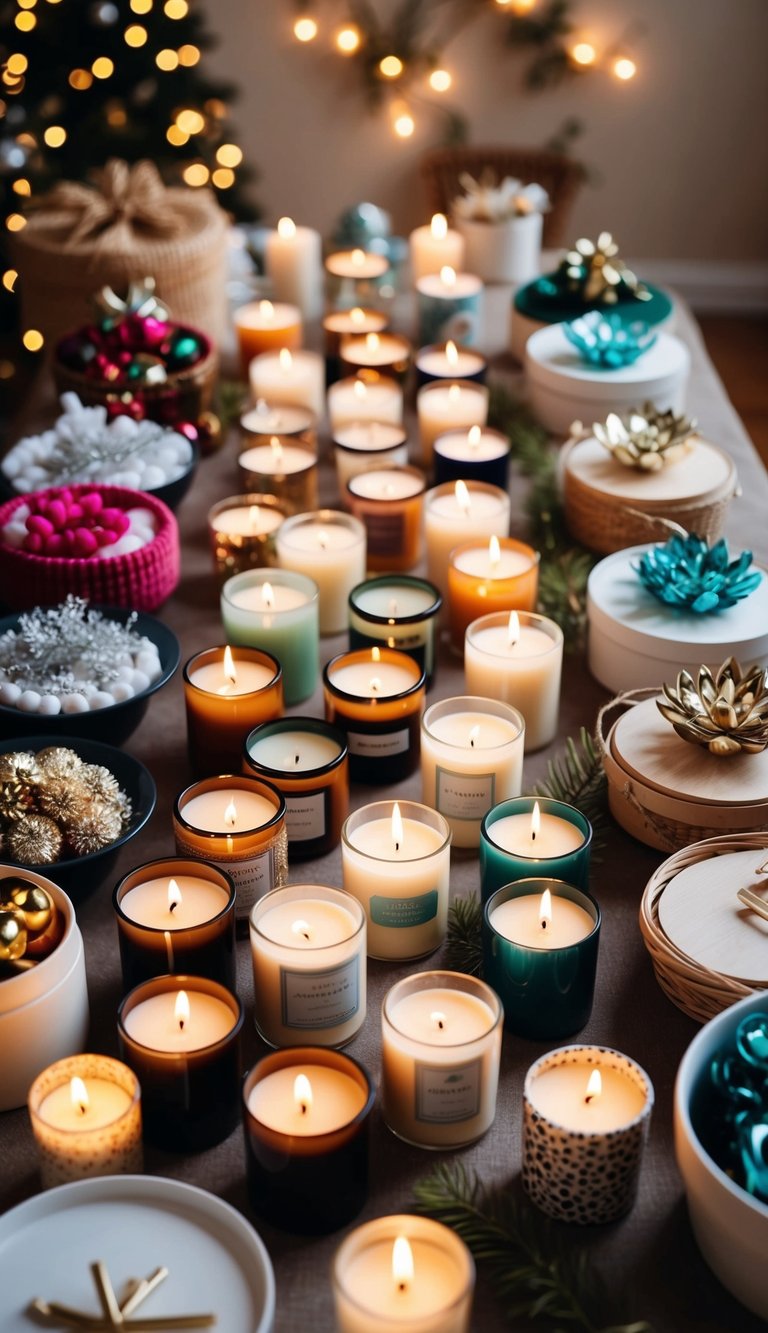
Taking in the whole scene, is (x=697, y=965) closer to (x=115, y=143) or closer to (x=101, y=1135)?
(x=101, y=1135)

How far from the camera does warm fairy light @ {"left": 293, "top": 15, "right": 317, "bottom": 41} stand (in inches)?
153

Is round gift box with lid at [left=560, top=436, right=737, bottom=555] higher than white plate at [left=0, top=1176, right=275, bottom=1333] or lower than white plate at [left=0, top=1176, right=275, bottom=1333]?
higher

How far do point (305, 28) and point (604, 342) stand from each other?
7.65ft

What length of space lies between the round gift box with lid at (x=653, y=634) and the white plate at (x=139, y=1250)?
2.76 feet

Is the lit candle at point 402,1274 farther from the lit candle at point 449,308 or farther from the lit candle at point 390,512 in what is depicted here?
Answer: the lit candle at point 449,308

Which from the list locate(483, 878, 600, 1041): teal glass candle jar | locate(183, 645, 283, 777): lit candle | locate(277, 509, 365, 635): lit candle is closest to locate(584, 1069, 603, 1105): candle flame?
locate(483, 878, 600, 1041): teal glass candle jar

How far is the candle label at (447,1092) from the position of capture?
1021mm

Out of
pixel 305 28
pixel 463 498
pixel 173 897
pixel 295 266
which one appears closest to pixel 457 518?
pixel 463 498

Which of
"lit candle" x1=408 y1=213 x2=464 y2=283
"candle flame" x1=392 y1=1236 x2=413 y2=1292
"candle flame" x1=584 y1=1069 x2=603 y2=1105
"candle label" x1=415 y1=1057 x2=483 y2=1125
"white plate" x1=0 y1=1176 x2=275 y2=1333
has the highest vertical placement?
"lit candle" x1=408 y1=213 x2=464 y2=283

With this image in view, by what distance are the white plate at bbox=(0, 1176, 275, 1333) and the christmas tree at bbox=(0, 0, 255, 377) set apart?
104 inches

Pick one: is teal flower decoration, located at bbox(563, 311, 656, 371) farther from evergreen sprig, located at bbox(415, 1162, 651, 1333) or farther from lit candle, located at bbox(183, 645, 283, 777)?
evergreen sprig, located at bbox(415, 1162, 651, 1333)

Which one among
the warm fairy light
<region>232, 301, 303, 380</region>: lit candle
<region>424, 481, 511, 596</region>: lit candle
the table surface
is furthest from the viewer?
the warm fairy light

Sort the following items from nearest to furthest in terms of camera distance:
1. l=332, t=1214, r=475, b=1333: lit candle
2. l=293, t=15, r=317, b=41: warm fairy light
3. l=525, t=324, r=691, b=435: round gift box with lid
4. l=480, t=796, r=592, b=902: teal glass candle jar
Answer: l=332, t=1214, r=475, b=1333: lit candle, l=480, t=796, r=592, b=902: teal glass candle jar, l=525, t=324, r=691, b=435: round gift box with lid, l=293, t=15, r=317, b=41: warm fairy light

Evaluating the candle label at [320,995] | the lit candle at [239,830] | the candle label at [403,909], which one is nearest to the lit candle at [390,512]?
the lit candle at [239,830]
